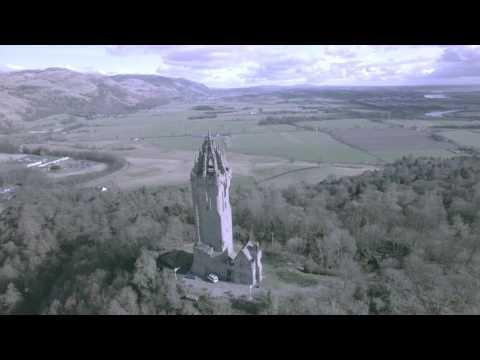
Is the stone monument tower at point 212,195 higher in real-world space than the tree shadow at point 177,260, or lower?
higher

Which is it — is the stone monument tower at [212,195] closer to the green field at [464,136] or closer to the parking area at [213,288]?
the parking area at [213,288]

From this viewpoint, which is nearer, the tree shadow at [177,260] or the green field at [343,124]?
the tree shadow at [177,260]

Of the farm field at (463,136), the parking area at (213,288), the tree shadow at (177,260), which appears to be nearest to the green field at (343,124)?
the farm field at (463,136)

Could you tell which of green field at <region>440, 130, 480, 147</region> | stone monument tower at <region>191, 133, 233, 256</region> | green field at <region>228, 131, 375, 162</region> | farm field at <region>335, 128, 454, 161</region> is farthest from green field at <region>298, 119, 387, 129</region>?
stone monument tower at <region>191, 133, 233, 256</region>

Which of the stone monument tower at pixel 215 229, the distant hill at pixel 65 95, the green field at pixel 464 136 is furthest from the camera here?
the distant hill at pixel 65 95

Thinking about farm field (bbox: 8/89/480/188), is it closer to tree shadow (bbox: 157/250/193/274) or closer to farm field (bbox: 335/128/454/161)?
farm field (bbox: 335/128/454/161)

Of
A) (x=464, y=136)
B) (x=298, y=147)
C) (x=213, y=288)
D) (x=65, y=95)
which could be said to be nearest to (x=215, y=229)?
(x=213, y=288)
